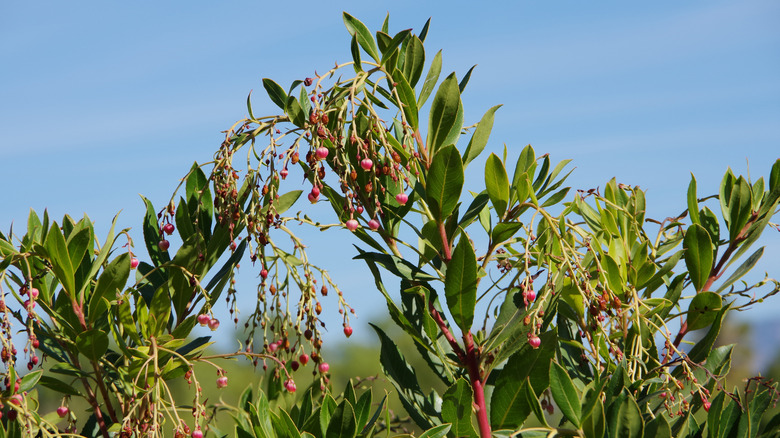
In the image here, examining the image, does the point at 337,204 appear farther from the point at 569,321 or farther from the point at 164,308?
A: the point at 569,321

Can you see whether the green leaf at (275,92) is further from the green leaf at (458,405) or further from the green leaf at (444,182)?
the green leaf at (458,405)

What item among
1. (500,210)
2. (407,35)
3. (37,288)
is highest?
(407,35)

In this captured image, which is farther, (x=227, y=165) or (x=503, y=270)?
(x=503, y=270)

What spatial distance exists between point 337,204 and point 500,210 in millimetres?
407

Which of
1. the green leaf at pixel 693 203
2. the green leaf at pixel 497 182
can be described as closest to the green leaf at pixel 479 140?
the green leaf at pixel 497 182

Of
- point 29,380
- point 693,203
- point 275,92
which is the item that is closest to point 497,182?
point 275,92

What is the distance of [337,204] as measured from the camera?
175cm

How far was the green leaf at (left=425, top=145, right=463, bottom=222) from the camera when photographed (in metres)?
1.56

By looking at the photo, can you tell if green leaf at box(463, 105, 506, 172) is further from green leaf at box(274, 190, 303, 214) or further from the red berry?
the red berry

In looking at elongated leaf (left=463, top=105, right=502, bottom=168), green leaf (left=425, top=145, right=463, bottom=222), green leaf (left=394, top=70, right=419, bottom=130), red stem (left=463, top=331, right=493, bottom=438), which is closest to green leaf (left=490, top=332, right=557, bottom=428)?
red stem (left=463, top=331, right=493, bottom=438)

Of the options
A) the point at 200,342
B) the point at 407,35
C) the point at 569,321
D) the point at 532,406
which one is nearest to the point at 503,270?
the point at 569,321

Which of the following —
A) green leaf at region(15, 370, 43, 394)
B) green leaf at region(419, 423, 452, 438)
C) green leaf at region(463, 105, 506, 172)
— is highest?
green leaf at region(463, 105, 506, 172)

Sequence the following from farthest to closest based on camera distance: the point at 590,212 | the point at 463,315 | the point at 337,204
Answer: the point at 590,212, the point at 337,204, the point at 463,315

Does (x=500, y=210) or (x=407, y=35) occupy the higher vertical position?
(x=407, y=35)
